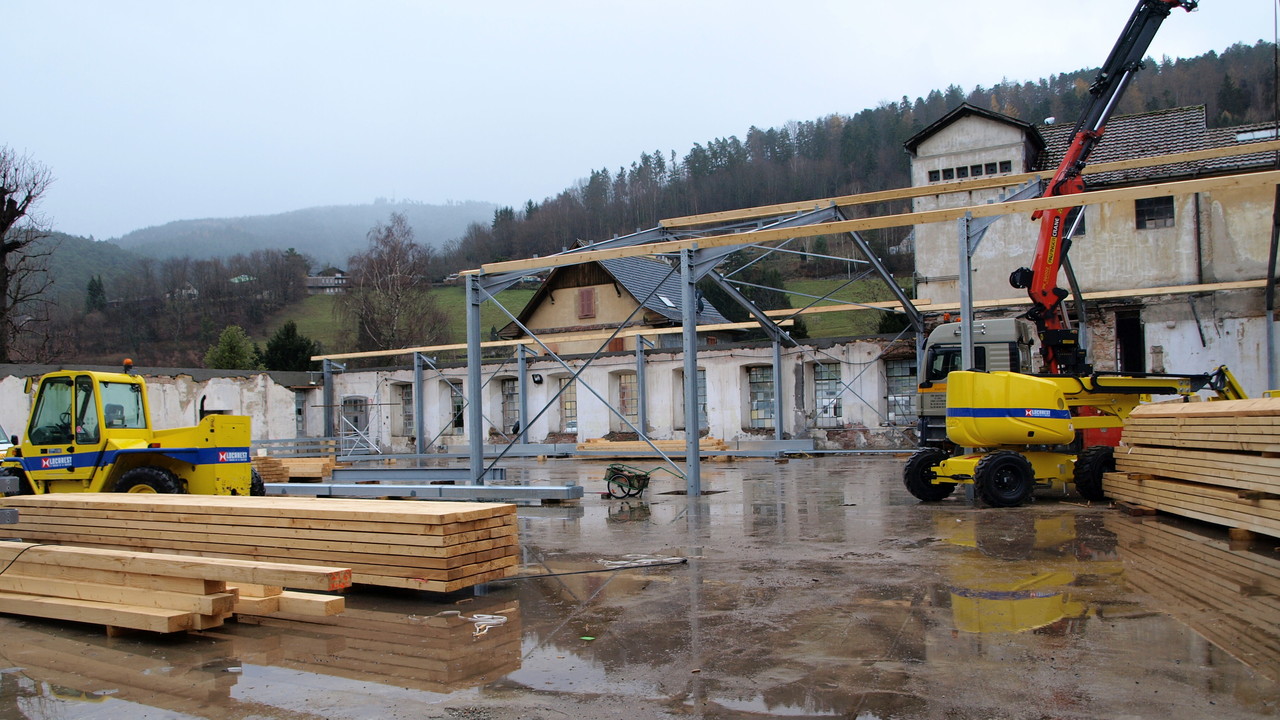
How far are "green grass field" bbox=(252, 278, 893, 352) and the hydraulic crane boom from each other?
1090 inches

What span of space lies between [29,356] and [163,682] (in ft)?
115

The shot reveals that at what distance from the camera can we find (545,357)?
1053 inches

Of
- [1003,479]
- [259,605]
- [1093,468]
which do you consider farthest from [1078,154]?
[259,605]

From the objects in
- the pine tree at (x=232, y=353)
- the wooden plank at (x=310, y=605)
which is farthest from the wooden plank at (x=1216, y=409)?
the pine tree at (x=232, y=353)

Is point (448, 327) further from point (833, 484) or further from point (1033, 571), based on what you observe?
point (1033, 571)

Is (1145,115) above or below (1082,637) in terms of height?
above

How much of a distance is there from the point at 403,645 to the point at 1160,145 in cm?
2467

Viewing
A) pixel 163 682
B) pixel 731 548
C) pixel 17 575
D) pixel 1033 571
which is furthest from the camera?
pixel 731 548

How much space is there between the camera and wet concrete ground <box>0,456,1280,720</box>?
427 centimetres

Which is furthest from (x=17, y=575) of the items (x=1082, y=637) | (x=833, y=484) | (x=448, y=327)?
(x=448, y=327)

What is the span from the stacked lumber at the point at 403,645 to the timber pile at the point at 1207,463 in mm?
6234

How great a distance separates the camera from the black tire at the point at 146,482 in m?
9.45

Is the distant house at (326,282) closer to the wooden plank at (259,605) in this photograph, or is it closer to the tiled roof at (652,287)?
the tiled roof at (652,287)

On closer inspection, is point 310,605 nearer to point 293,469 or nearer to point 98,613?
point 98,613
